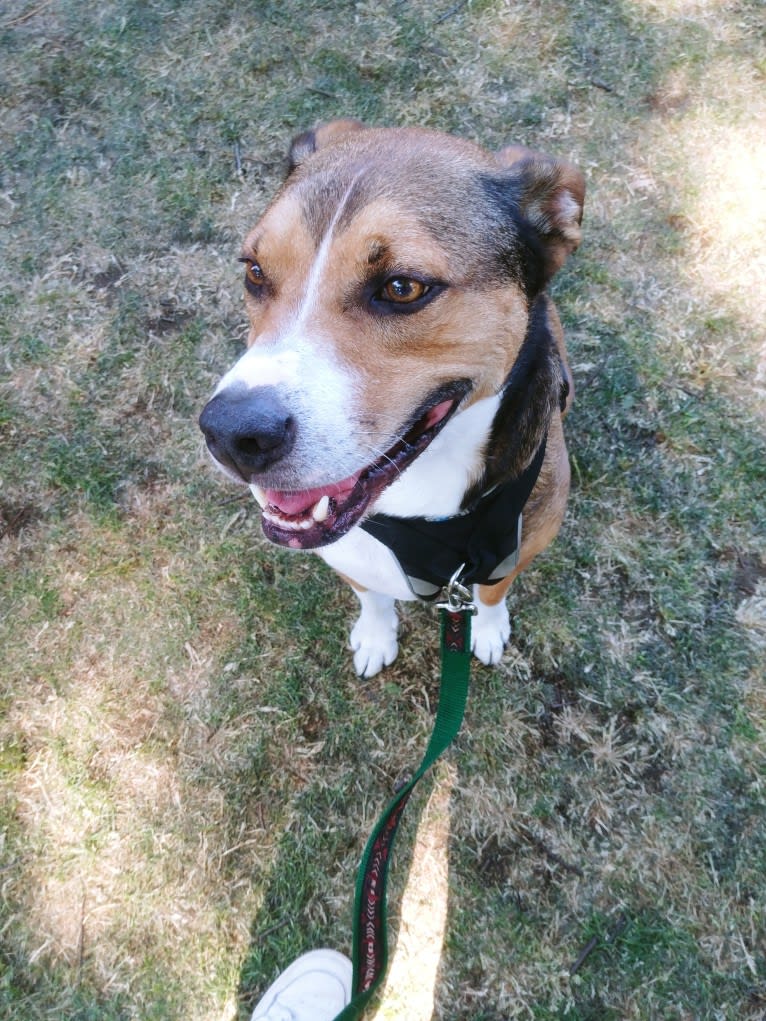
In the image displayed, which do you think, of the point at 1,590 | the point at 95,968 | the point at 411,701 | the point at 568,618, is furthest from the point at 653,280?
the point at 95,968

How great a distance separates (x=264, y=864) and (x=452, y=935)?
2.86 feet

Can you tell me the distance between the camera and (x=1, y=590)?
3857 mm

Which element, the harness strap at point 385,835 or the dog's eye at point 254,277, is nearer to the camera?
the dog's eye at point 254,277

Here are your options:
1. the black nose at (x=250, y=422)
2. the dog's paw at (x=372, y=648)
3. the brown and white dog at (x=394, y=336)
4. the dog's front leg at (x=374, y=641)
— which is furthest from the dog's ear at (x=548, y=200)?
the dog's paw at (x=372, y=648)

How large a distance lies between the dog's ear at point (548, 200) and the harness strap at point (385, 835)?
126 cm

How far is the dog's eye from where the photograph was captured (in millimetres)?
2283

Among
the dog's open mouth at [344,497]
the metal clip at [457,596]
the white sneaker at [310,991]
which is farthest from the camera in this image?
the white sneaker at [310,991]

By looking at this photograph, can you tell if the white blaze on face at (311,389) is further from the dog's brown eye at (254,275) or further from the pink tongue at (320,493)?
the dog's brown eye at (254,275)

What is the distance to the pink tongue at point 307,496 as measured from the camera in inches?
84.6

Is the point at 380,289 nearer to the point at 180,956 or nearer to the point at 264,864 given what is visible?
the point at 264,864

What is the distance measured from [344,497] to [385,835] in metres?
1.47

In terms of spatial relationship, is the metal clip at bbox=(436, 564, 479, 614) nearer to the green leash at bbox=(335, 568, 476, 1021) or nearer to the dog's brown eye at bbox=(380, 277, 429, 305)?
the green leash at bbox=(335, 568, 476, 1021)

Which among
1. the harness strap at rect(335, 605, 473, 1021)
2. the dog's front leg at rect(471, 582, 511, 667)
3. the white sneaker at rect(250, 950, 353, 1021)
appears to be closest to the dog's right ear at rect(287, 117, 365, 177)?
the harness strap at rect(335, 605, 473, 1021)

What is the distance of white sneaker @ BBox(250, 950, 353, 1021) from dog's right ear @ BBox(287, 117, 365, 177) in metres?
3.19
